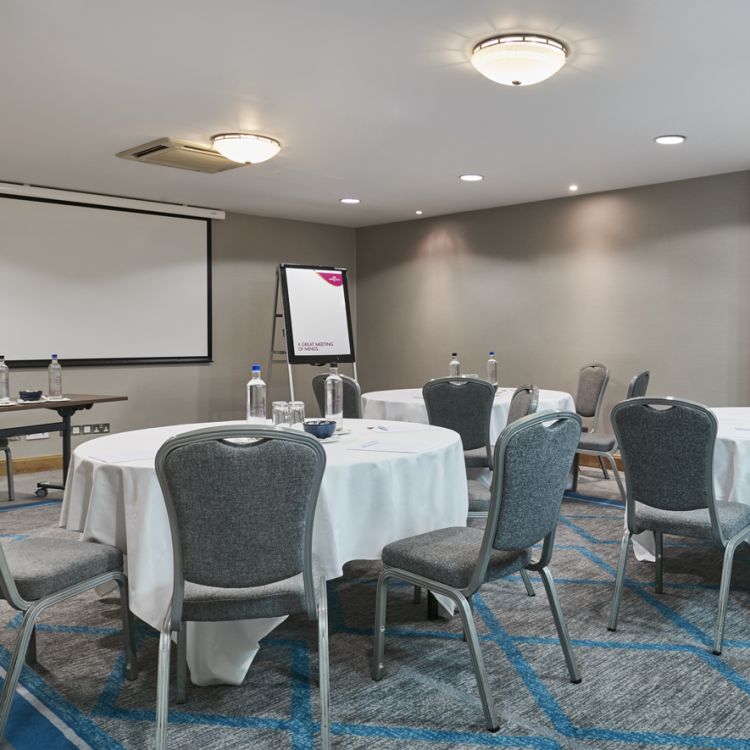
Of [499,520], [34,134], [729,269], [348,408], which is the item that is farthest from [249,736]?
[729,269]

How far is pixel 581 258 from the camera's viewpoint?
7074 millimetres

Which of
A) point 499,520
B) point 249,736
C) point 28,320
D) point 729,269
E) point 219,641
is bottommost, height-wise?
point 249,736

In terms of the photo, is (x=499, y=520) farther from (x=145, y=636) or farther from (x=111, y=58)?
(x=111, y=58)

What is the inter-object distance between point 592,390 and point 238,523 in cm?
498

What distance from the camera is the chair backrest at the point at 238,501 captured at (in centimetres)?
196

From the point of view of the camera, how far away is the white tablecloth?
2.38 metres

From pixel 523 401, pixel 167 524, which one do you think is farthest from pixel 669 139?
pixel 167 524

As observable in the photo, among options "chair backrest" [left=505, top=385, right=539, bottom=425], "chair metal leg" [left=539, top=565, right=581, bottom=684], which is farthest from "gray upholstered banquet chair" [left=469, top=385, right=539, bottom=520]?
"chair metal leg" [left=539, top=565, right=581, bottom=684]

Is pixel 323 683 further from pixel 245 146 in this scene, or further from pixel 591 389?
pixel 591 389

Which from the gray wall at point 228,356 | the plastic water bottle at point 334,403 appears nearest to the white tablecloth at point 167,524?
the plastic water bottle at point 334,403

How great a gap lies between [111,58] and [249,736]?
10.0 ft

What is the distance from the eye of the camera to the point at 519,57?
337 cm

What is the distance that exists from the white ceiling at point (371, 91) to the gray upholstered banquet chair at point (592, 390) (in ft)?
5.42

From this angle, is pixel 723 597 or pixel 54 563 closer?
pixel 54 563
